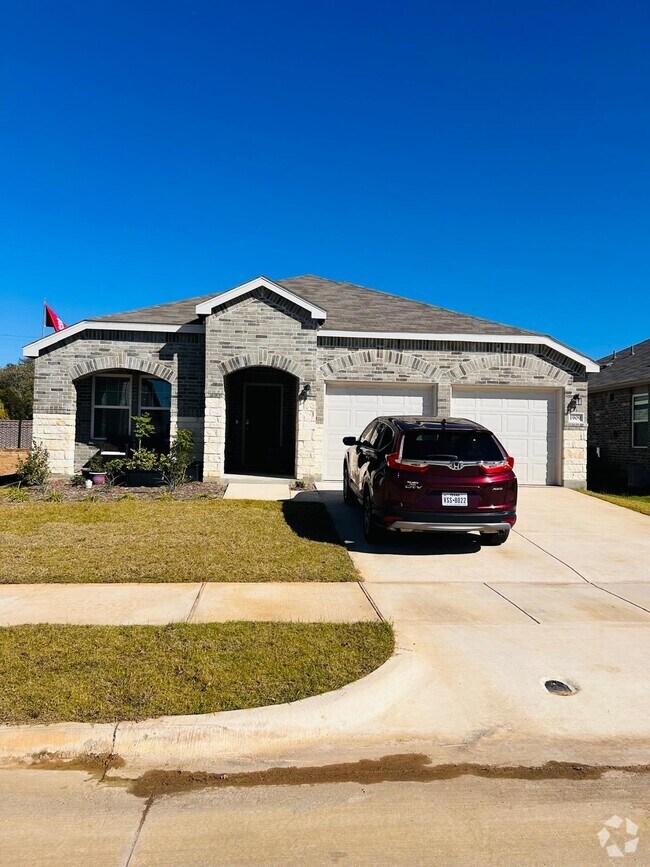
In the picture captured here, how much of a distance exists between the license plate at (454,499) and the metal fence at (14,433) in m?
26.4

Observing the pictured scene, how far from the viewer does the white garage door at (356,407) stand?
13.9 m

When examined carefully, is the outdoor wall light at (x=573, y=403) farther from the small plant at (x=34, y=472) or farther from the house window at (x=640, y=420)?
the small plant at (x=34, y=472)

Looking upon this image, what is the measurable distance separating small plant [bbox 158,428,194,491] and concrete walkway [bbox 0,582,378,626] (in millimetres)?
7058

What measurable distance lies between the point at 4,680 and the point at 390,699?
258 centimetres

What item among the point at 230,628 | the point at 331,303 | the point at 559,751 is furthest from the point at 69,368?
the point at 559,751

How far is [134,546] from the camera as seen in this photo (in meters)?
7.53

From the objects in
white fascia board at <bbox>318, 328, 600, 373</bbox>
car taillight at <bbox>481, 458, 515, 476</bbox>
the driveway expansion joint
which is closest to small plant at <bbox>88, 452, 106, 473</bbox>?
white fascia board at <bbox>318, 328, 600, 373</bbox>

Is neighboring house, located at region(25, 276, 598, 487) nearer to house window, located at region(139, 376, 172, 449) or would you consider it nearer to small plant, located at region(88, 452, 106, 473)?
house window, located at region(139, 376, 172, 449)

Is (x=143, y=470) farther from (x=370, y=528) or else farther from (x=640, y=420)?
(x=640, y=420)

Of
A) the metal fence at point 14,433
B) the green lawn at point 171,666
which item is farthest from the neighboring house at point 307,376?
the metal fence at point 14,433

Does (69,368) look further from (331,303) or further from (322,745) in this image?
(322,745)

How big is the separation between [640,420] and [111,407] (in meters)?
15.6

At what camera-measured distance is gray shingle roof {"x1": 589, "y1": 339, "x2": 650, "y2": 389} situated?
17.7 metres

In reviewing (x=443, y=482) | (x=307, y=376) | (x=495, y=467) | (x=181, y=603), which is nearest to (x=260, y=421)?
(x=307, y=376)
